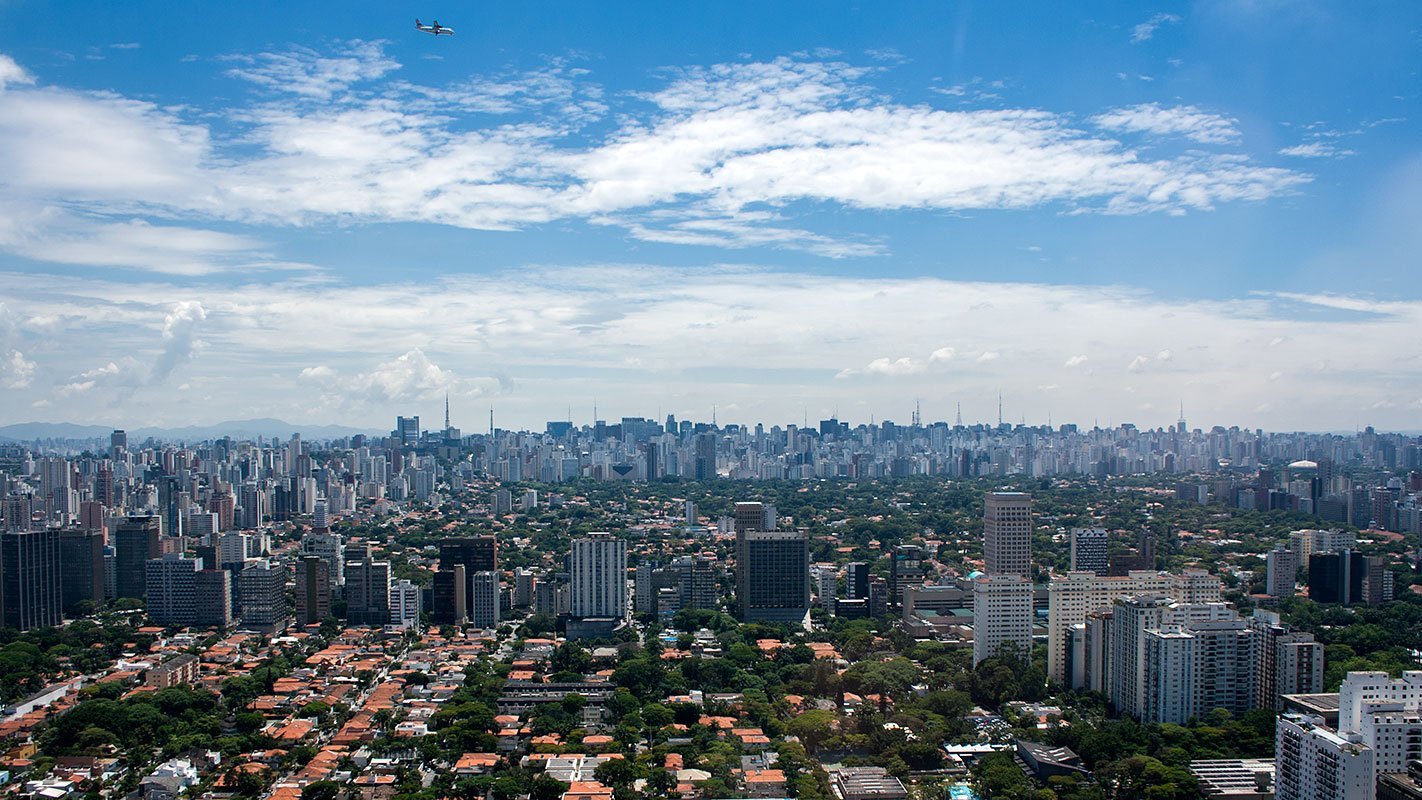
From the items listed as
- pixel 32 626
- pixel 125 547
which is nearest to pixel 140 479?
pixel 125 547

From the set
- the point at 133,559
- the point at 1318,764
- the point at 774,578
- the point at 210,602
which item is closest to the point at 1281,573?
the point at 774,578

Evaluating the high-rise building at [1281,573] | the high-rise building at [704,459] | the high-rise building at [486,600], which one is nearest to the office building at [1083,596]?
the high-rise building at [1281,573]

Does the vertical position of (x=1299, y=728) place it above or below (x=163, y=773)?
above

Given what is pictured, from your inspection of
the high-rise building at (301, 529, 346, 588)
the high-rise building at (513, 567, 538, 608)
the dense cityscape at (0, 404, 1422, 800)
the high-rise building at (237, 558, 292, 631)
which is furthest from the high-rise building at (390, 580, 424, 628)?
the high-rise building at (301, 529, 346, 588)

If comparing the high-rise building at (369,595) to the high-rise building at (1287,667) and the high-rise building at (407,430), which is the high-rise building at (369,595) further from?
the high-rise building at (407,430)

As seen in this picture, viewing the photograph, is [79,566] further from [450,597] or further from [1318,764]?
[1318,764]

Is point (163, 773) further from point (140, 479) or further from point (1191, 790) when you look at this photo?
point (140, 479)
